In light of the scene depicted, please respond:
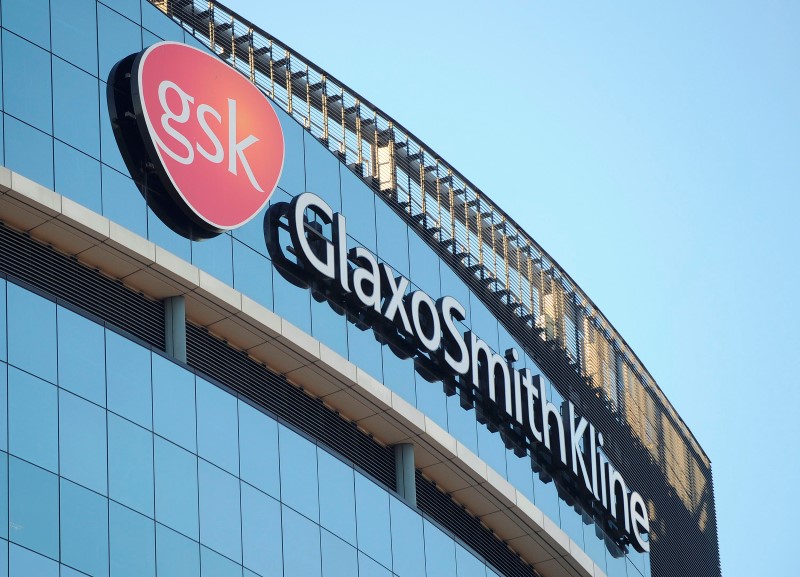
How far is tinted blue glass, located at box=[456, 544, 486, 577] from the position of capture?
2051 inches

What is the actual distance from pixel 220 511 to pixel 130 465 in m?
3.32

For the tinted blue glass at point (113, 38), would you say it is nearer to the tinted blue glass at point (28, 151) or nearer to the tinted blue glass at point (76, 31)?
the tinted blue glass at point (76, 31)

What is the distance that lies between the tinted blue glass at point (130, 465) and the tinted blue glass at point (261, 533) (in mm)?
3677

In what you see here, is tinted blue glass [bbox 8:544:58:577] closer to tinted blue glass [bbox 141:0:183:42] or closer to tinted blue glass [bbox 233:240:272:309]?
tinted blue glass [bbox 233:240:272:309]

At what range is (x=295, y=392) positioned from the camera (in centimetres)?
4931

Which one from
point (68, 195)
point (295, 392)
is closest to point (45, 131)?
point (68, 195)

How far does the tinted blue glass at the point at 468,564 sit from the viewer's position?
5210 cm

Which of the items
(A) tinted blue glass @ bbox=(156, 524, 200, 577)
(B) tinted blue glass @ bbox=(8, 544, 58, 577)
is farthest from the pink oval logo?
(B) tinted blue glass @ bbox=(8, 544, 58, 577)

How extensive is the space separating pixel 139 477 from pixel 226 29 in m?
16.1

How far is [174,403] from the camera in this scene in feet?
139

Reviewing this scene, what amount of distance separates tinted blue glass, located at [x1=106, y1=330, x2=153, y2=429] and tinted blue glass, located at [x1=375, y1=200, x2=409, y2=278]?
1233 cm

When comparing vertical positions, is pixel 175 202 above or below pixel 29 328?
above

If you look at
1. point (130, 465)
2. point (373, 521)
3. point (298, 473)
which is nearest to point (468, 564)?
point (373, 521)

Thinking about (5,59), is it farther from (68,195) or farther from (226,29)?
(226,29)
